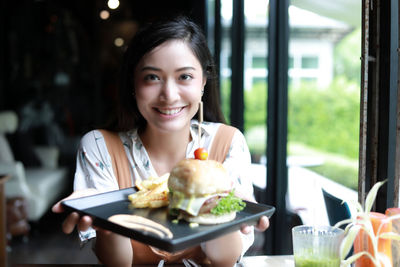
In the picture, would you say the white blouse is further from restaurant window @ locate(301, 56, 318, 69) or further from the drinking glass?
restaurant window @ locate(301, 56, 318, 69)

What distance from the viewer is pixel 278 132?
2516mm

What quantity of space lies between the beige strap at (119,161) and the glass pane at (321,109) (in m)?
0.75

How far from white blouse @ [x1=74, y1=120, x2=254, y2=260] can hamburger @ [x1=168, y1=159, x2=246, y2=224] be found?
0.99 ft

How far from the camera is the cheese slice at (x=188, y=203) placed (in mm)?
1118

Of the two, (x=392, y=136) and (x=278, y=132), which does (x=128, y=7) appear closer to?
(x=278, y=132)

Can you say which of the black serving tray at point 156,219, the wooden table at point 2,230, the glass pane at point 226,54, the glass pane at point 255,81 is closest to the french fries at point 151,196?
the black serving tray at point 156,219

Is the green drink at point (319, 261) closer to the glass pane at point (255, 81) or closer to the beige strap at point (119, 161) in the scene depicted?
the beige strap at point (119, 161)

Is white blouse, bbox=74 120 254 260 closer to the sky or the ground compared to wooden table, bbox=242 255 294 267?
closer to the sky

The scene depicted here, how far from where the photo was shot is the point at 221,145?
161 centimetres

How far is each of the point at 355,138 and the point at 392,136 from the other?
47 cm

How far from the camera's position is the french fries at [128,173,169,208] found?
4.11 ft

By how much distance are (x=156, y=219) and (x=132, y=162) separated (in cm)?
45

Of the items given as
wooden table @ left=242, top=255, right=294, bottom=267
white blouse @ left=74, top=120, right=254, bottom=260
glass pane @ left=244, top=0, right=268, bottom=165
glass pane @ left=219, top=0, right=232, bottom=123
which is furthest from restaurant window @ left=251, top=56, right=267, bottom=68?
wooden table @ left=242, top=255, right=294, bottom=267

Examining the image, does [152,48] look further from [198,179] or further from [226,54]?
[226,54]
